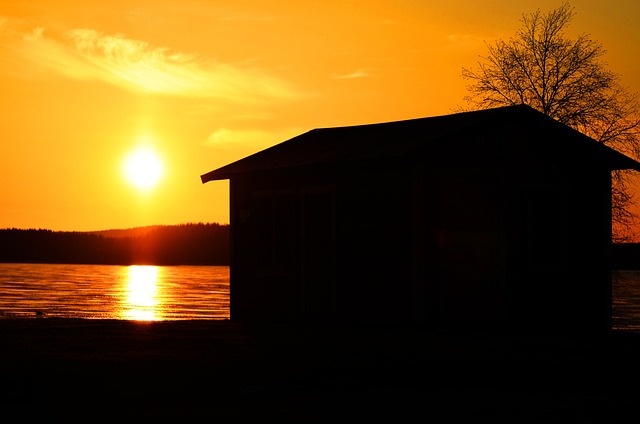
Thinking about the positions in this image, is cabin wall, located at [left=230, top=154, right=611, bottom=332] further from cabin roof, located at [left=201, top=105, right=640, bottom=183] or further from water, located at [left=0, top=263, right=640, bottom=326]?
water, located at [left=0, top=263, right=640, bottom=326]

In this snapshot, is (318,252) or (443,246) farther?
(318,252)

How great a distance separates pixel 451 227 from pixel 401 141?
1962 mm

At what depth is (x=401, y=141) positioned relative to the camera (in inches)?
767

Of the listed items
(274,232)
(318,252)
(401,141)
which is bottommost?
(318,252)

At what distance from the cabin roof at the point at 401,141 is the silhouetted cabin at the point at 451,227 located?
0.04 meters

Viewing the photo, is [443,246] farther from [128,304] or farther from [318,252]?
[128,304]

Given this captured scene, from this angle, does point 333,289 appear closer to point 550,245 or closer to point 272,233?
point 272,233

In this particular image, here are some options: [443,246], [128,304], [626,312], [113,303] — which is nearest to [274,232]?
[443,246]

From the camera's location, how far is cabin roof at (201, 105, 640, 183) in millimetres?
18938

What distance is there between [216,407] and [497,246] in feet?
33.9

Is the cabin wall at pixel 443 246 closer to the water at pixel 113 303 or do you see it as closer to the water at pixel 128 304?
the water at pixel 113 303

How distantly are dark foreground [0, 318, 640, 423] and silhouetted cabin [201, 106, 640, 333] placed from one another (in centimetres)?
157

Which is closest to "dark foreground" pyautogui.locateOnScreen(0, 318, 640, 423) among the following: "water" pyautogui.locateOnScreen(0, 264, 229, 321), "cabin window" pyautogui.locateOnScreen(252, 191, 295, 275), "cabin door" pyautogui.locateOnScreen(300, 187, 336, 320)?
"cabin door" pyautogui.locateOnScreen(300, 187, 336, 320)

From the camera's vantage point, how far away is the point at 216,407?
395 inches
